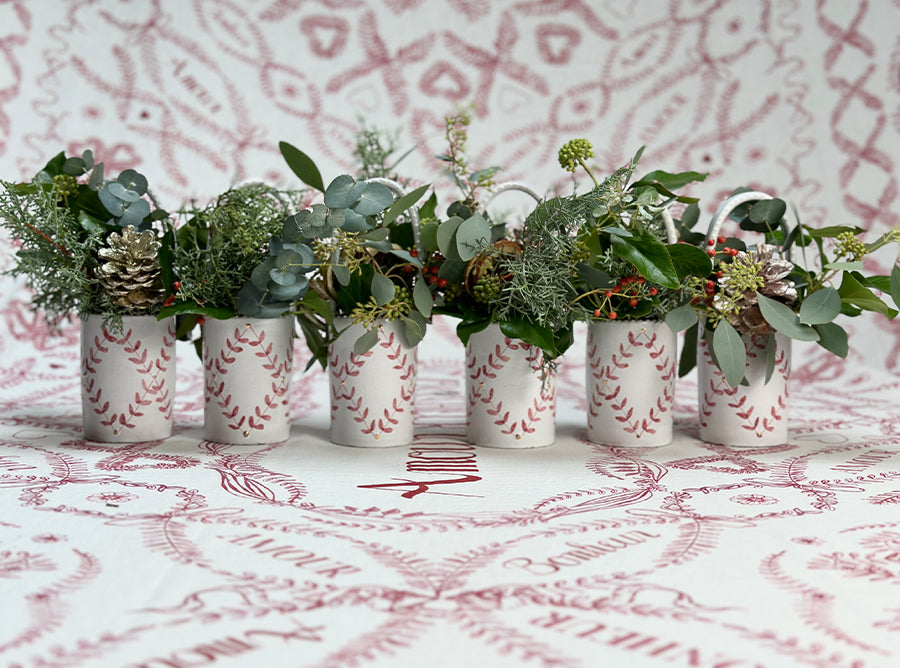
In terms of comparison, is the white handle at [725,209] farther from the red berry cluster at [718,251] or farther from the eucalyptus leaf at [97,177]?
the eucalyptus leaf at [97,177]

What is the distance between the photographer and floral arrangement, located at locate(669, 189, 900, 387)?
120 centimetres

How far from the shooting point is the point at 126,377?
4.05 ft

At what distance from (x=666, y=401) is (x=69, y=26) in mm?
1716

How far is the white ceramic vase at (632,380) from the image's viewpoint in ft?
4.16

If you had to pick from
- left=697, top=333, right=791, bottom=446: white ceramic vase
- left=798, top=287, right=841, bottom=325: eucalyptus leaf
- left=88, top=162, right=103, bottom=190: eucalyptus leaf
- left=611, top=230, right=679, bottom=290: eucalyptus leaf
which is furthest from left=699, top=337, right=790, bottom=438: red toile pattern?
left=88, top=162, right=103, bottom=190: eucalyptus leaf

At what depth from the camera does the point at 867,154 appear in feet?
7.47

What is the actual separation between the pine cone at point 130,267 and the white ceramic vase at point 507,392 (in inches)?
16.6

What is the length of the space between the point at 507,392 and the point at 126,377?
50 cm

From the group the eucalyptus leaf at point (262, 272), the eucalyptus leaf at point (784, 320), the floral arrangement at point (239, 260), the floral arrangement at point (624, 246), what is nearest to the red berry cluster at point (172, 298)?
the floral arrangement at point (239, 260)

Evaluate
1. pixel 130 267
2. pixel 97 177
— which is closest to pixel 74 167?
pixel 97 177

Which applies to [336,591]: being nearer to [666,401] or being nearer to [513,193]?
[666,401]

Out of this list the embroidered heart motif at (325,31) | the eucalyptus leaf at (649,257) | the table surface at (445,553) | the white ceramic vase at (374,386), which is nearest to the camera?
the table surface at (445,553)

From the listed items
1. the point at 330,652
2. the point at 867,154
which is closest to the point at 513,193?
the point at 867,154

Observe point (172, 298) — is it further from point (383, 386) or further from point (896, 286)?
point (896, 286)
